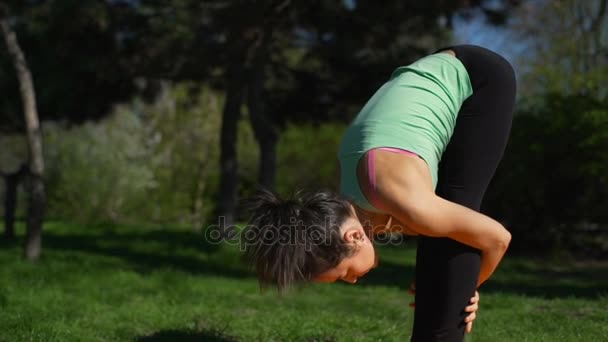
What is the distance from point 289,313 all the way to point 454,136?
2.49 metres

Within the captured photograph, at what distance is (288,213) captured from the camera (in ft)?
7.65

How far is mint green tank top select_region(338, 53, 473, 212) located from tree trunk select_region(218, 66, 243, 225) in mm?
6993

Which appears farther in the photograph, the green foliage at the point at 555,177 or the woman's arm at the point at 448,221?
the green foliage at the point at 555,177

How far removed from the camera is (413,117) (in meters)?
2.25

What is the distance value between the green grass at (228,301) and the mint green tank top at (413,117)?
5.40 feet

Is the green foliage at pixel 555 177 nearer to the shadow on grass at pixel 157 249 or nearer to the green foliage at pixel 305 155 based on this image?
the shadow on grass at pixel 157 249

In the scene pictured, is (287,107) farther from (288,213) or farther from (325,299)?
(288,213)

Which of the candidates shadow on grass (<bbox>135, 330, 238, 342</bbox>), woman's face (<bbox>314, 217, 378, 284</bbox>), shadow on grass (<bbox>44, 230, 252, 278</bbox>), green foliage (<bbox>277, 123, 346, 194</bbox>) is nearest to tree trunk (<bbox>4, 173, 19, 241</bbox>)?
shadow on grass (<bbox>44, 230, 252, 278</bbox>)

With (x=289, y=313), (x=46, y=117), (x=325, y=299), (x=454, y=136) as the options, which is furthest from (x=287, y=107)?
(x=454, y=136)

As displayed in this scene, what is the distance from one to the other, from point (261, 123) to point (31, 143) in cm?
334

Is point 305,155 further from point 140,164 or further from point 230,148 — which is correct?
point 230,148

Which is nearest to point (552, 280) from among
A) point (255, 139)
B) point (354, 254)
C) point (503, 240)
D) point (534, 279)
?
point (534, 279)

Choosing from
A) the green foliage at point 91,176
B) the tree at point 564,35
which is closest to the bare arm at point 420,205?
the tree at point 564,35

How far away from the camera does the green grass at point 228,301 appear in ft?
12.5
